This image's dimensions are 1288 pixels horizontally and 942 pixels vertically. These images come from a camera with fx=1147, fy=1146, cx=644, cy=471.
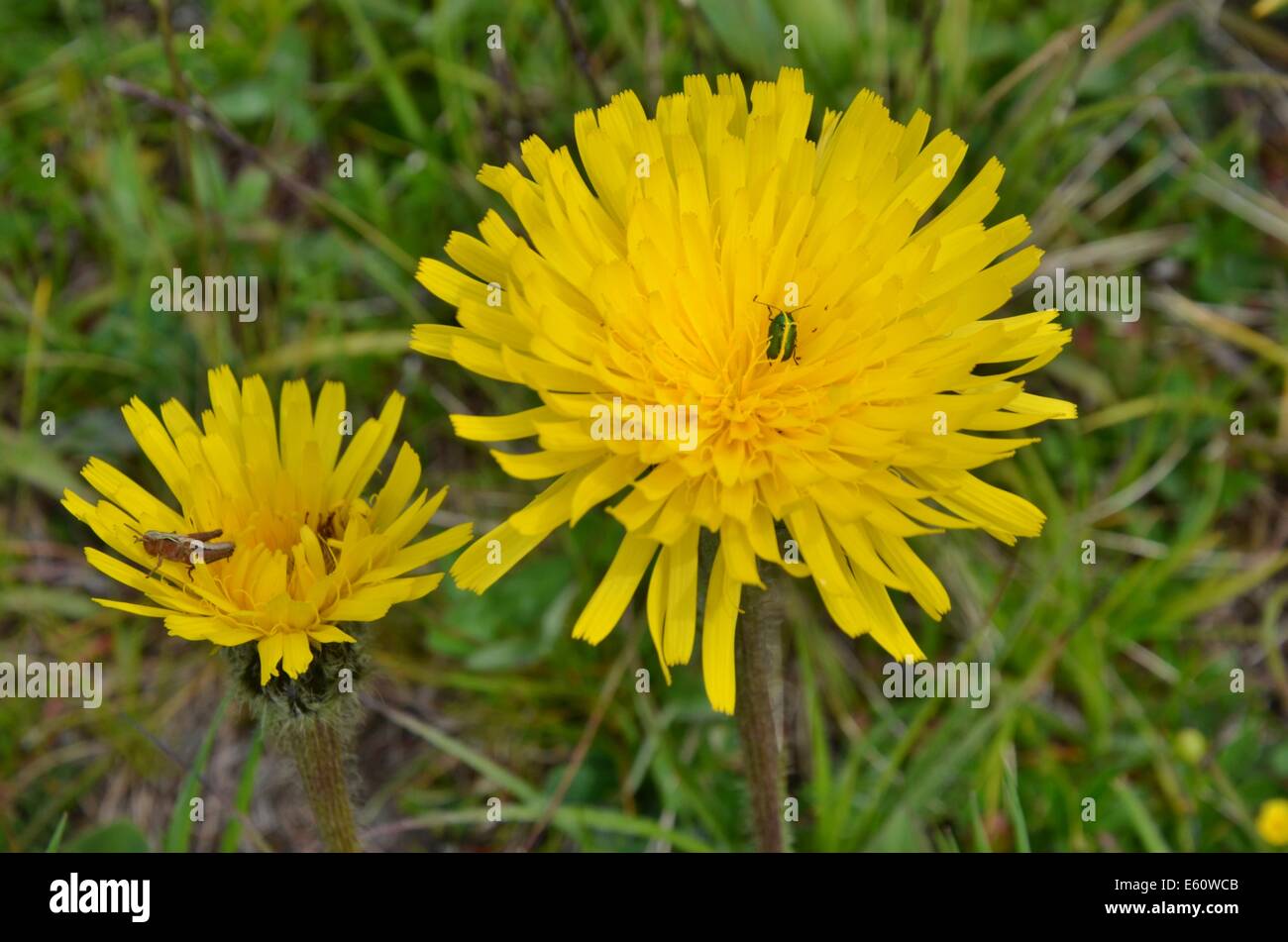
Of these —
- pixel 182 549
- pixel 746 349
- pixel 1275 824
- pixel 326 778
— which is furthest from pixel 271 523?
pixel 1275 824

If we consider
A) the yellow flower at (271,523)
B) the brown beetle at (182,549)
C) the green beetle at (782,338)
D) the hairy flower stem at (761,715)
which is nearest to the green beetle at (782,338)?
the green beetle at (782,338)

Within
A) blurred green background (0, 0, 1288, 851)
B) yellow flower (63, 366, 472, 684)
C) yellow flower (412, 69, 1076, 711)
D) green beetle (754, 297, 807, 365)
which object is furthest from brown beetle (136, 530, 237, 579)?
green beetle (754, 297, 807, 365)

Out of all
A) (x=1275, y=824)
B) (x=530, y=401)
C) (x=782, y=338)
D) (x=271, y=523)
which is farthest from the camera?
(x=530, y=401)

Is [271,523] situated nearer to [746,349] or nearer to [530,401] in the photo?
[746,349]
